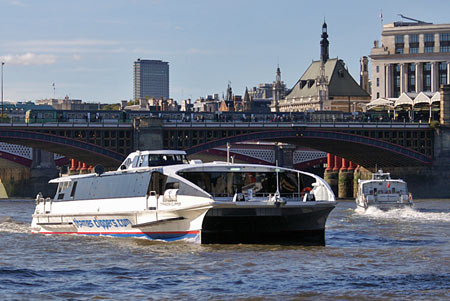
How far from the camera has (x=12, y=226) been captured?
Answer: 6956 cm

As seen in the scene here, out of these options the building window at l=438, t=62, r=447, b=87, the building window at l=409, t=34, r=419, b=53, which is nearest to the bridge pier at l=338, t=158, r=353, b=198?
the building window at l=409, t=34, r=419, b=53

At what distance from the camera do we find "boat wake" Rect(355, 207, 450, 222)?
7388 cm

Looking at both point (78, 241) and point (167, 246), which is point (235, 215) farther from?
point (78, 241)

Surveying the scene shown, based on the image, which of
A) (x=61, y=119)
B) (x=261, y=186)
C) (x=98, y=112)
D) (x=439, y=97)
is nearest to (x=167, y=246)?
(x=261, y=186)

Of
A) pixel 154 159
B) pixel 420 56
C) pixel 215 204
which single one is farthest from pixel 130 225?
pixel 420 56

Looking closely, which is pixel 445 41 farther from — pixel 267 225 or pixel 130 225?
pixel 267 225

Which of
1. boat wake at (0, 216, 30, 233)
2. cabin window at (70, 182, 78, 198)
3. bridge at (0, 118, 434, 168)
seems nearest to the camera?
cabin window at (70, 182, 78, 198)

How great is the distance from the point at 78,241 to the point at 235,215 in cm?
1144

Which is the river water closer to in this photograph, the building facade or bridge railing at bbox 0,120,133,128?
bridge railing at bbox 0,120,133,128

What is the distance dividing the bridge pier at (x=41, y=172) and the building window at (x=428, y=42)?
82.9 meters

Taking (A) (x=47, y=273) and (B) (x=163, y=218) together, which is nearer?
(A) (x=47, y=273)

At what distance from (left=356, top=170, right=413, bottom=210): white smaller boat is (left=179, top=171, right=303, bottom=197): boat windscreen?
30.7 m

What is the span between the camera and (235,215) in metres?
47.0

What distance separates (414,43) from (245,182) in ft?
504
